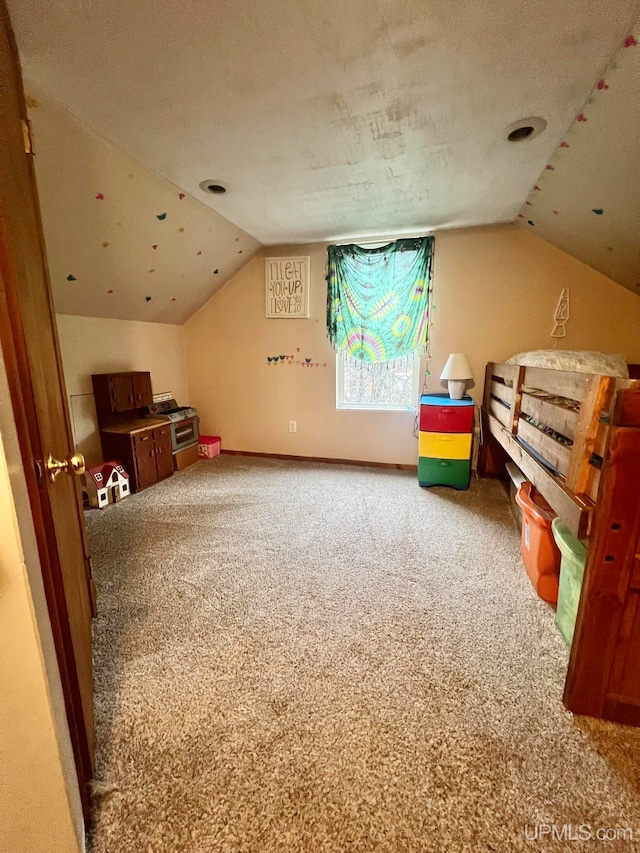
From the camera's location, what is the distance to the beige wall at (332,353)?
2809mm

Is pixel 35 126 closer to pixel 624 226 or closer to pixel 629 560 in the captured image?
pixel 629 560

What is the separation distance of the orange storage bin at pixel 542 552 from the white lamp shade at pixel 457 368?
4.71ft

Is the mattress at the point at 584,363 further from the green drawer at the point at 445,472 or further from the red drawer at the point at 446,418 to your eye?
the green drawer at the point at 445,472

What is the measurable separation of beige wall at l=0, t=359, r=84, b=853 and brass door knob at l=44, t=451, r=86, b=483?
16 cm

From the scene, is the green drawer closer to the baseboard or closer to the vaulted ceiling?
the baseboard

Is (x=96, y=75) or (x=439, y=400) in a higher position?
(x=96, y=75)

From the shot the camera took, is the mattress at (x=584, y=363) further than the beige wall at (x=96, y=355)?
No

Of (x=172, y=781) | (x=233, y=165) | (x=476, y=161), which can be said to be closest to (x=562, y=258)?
(x=476, y=161)

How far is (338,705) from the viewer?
1173mm

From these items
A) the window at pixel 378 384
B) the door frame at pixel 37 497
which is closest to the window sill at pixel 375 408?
the window at pixel 378 384

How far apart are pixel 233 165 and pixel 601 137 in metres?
1.83

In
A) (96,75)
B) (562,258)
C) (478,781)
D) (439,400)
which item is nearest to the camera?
(478,781)

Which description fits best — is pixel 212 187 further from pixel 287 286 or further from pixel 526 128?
pixel 526 128

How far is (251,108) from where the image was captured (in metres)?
1.50
